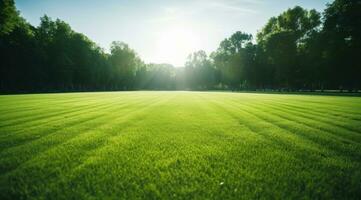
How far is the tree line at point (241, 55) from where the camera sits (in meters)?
40.2

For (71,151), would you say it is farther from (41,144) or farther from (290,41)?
(290,41)

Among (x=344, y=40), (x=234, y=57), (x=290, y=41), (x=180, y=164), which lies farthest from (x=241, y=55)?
(x=180, y=164)

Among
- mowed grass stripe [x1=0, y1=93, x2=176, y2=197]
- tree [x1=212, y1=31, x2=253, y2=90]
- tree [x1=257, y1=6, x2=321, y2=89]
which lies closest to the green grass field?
mowed grass stripe [x1=0, y1=93, x2=176, y2=197]

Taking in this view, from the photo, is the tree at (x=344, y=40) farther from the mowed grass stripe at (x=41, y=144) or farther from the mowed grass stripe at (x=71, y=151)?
the mowed grass stripe at (x=41, y=144)

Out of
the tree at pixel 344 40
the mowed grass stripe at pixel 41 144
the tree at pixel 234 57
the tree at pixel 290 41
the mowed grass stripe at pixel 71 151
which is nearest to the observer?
the mowed grass stripe at pixel 71 151

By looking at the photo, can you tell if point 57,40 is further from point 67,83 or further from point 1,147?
point 1,147

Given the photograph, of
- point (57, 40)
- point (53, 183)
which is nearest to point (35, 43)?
point (57, 40)

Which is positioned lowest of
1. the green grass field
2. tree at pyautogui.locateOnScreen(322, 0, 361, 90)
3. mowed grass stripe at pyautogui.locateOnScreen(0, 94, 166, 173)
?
the green grass field

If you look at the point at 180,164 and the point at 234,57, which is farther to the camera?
the point at 234,57

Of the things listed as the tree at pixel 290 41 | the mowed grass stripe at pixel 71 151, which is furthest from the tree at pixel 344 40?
the mowed grass stripe at pixel 71 151

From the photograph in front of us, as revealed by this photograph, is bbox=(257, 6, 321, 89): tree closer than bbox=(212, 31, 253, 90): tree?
Yes

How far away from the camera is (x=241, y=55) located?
2756 inches

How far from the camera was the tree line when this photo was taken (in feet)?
132

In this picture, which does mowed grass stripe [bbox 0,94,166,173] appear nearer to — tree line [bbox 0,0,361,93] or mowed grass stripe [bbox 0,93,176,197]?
mowed grass stripe [bbox 0,93,176,197]
